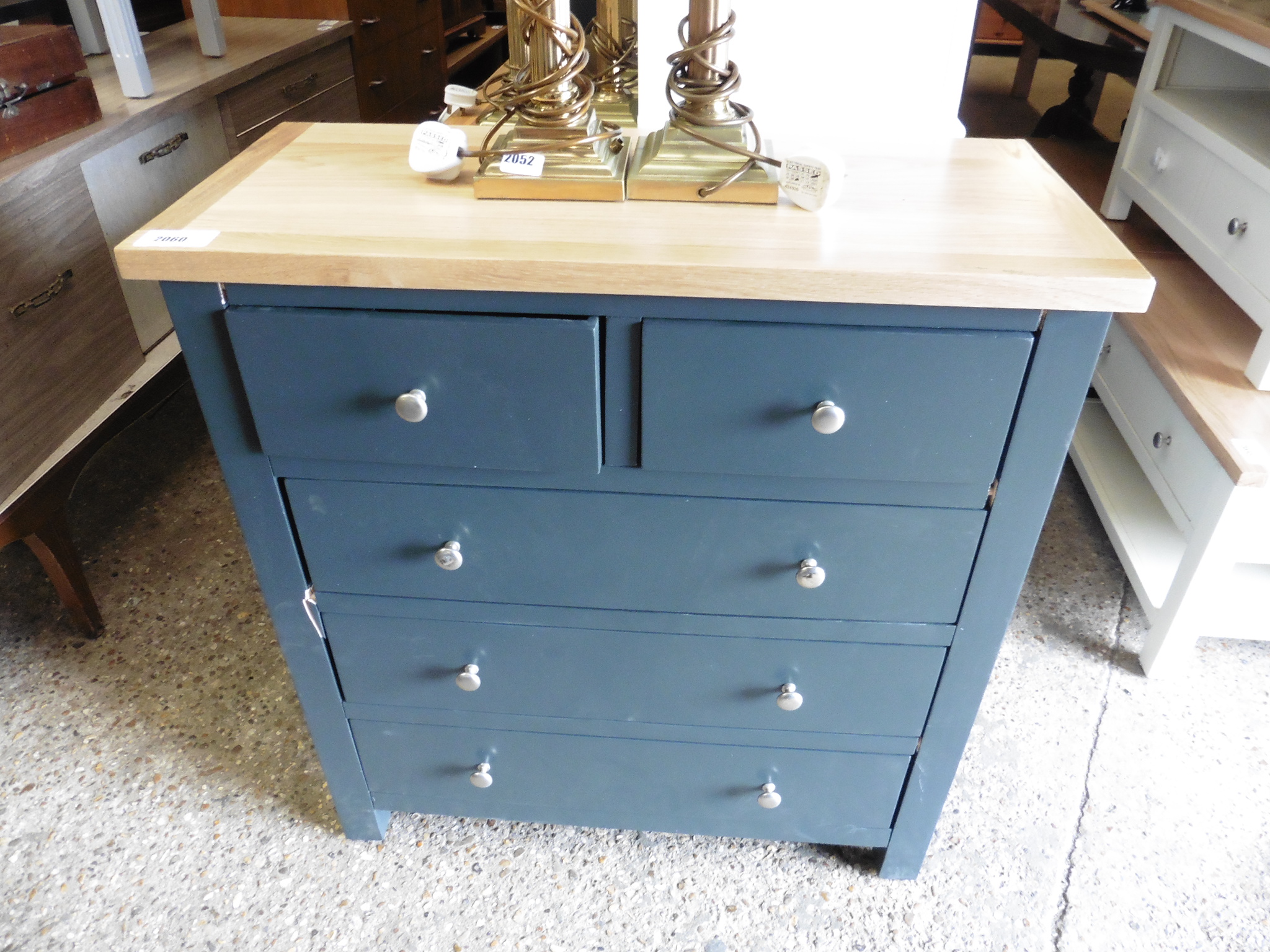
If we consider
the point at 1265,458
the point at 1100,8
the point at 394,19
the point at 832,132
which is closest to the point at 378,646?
the point at 832,132

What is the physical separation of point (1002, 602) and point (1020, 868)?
22.0 inches

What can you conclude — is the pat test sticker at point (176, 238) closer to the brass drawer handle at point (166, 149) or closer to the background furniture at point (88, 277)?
the background furniture at point (88, 277)

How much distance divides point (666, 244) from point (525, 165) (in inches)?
7.1

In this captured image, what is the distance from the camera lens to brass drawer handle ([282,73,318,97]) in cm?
224

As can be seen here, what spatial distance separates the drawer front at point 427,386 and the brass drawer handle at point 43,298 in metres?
0.84

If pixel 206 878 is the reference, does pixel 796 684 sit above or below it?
above

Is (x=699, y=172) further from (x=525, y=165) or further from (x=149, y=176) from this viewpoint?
(x=149, y=176)

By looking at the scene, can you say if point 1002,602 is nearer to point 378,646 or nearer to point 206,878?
point 378,646

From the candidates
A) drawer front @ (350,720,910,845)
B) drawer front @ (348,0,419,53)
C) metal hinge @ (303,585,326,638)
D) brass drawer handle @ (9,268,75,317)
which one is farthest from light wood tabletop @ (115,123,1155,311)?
drawer front @ (348,0,419,53)

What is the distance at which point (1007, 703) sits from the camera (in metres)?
1.47

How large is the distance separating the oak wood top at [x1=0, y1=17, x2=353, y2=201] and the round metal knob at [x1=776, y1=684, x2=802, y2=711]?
1361 mm

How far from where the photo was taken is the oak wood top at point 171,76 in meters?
1.44

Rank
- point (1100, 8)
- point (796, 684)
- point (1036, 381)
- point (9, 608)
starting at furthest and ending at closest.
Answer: point (1100, 8) → point (9, 608) → point (796, 684) → point (1036, 381)

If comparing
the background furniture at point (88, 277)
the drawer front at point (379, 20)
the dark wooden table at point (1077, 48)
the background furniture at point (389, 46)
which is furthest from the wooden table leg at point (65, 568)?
the dark wooden table at point (1077, 48)
